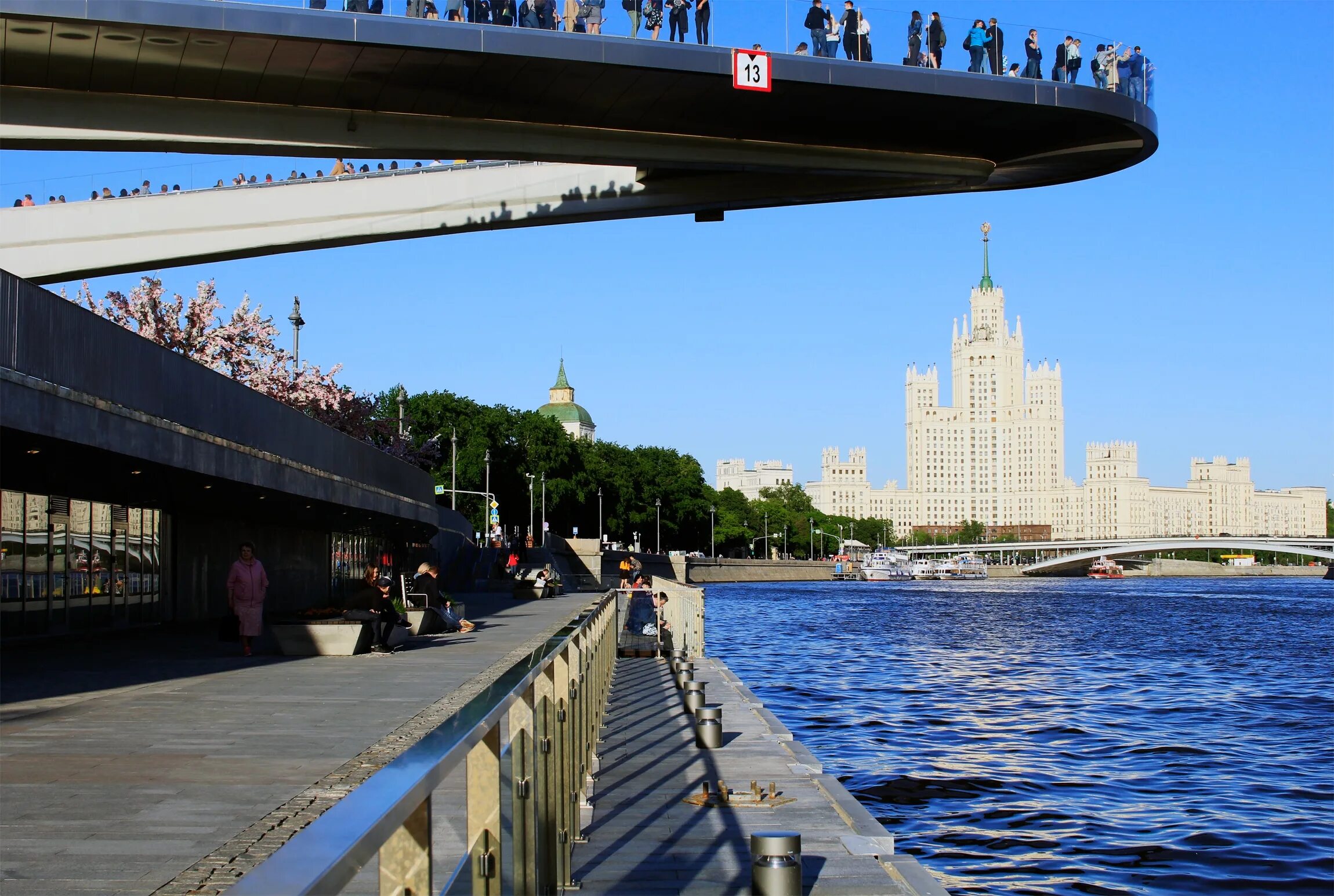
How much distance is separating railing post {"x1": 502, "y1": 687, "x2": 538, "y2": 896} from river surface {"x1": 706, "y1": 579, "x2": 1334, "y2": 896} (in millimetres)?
6818

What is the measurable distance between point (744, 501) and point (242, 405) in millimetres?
171982

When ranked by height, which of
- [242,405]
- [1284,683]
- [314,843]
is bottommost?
[1284,683]

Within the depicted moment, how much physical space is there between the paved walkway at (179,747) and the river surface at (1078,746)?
16.3 feet

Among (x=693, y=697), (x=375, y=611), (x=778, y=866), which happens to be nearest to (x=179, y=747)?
(x=778, y=866)

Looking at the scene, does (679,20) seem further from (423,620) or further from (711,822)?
(711,822)

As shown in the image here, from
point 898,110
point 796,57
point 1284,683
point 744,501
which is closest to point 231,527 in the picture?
point 796,57

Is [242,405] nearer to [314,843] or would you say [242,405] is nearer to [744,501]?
[314,843]

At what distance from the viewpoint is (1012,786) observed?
52.5ft

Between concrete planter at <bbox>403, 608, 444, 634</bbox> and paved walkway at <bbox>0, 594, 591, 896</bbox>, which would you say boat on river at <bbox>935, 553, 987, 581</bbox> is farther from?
paved walkway at <bbox>0, 594, 591, 896</bbox>

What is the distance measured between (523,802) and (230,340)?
4521 centimetres

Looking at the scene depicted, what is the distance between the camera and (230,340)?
156 feet

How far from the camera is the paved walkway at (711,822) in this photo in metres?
7.46

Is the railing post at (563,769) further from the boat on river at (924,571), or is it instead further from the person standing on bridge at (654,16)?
the boat on river at (924,571)

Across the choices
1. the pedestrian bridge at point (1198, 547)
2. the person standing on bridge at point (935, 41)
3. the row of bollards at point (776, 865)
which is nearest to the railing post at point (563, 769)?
the row of bollards at point (776, 865)
